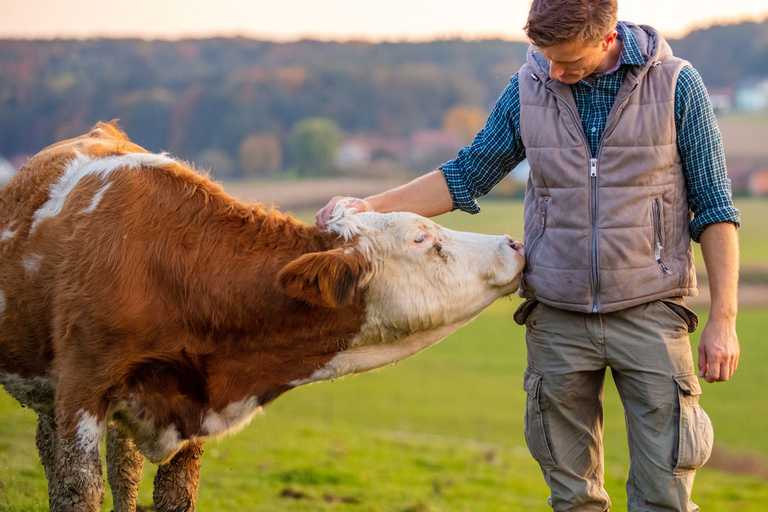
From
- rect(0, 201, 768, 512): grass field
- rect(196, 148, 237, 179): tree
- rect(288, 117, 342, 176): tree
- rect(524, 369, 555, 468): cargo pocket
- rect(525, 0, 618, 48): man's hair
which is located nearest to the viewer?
rect(525, 0, 618, 48): man's hair

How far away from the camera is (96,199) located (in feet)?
16.1

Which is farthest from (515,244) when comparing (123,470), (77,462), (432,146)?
(432,146)

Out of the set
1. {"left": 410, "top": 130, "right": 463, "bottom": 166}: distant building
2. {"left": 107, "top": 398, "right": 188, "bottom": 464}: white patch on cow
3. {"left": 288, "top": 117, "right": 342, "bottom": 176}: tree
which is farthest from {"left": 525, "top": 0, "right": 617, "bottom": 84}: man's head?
{"left": 410, "top": 130, "right": 463, "bottom": 166}: distant building

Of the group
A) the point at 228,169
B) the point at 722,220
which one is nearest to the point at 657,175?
the point at 722,220

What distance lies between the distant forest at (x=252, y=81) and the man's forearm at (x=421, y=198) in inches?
1551

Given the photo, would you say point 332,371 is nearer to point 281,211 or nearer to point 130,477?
point 281,211

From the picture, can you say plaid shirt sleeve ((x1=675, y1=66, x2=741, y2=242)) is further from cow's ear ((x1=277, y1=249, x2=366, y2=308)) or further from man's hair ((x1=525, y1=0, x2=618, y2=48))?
cow's ear ((x1=277, y1=249, x2=366, y2=308))

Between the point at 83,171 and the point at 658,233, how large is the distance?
110 inches

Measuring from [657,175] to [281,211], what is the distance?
1.81 m

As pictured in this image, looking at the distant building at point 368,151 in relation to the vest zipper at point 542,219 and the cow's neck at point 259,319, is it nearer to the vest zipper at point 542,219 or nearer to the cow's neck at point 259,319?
the cow's neck at point 259,319

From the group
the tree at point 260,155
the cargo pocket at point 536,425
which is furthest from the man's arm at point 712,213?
the tree at point 260,155

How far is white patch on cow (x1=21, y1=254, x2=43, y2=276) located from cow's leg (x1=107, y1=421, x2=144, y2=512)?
124 cm

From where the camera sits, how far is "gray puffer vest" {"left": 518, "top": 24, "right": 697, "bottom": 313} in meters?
4.23

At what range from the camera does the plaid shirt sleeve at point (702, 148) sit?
4250mm
